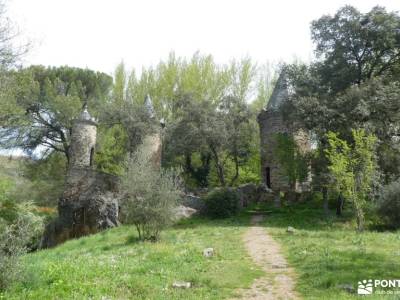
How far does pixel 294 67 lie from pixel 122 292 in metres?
22.0

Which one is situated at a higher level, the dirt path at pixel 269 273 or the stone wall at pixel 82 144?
the stone wall at pixel 82 144

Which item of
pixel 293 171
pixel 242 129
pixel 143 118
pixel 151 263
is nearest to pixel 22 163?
pixel 143 118

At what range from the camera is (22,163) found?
36.8 m

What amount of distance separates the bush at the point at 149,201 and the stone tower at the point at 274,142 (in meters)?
14.4

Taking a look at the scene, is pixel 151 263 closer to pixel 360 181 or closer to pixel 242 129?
pixel 360 181

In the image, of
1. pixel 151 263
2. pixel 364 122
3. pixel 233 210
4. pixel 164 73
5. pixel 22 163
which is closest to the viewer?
pixel 151 263

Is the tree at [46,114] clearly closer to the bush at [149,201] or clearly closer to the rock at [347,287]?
the bush at [149,201]

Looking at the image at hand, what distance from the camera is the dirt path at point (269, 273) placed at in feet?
29.0

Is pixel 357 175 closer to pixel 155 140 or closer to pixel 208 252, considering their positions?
pixel 208 252

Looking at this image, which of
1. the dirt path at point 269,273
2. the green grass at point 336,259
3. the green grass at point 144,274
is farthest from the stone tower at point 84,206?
the dirt path at point 269,273

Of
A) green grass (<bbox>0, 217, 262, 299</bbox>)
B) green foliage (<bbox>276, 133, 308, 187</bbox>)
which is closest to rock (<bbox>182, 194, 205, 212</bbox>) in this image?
green foliage (<bbox>276, 133, 308, 187</bbox>)

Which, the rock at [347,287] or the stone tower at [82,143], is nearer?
the rock at [347,287]

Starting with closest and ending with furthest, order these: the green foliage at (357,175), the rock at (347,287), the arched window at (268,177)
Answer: the rock at (347,287) < the green foliage at (357,175) < the arched window at (268,177)

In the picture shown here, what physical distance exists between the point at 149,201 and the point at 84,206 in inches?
389
